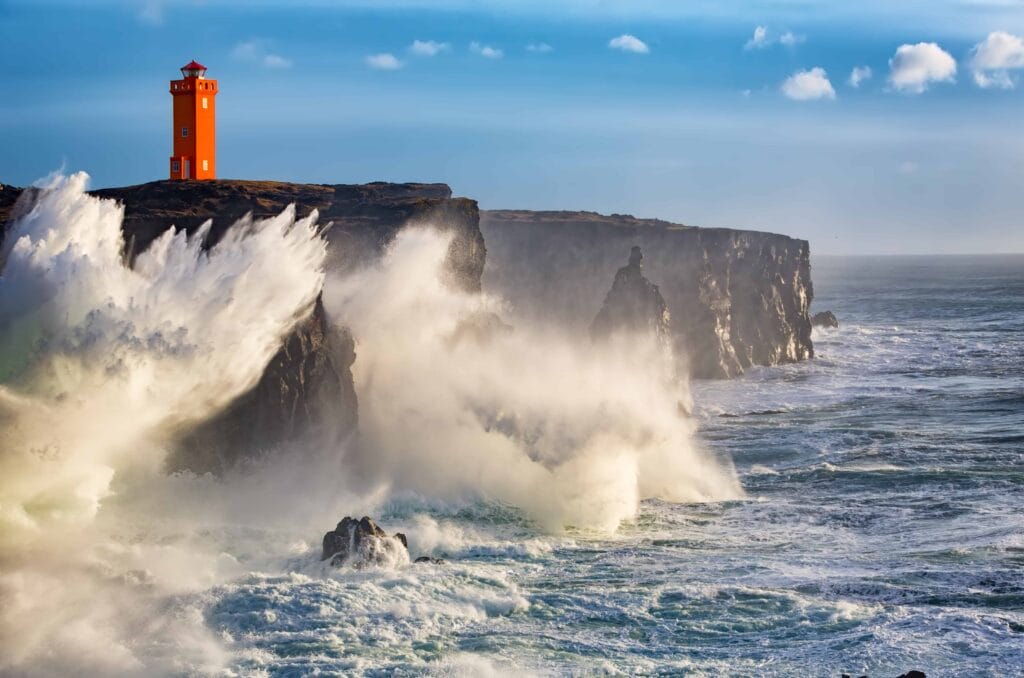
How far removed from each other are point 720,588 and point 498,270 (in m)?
39.3

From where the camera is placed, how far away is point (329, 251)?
35.4 metres

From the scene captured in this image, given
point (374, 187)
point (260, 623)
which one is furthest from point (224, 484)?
point (374, 187)

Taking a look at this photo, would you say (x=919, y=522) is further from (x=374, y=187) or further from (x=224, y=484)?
(x=374, y=187)

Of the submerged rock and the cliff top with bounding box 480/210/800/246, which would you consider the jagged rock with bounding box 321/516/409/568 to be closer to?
the submerged rock

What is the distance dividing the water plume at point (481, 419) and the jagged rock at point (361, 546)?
5.52 metres

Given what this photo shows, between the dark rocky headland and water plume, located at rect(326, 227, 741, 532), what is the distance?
103 cm

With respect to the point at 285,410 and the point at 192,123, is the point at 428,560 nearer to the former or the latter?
the point at 285,410

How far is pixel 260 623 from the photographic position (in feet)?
72.3

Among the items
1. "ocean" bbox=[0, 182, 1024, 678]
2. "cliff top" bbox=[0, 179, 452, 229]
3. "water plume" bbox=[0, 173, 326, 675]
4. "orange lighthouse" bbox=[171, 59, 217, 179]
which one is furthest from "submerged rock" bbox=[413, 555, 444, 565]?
"orange lighthouse" bbox=[171, 59, 217, 179]

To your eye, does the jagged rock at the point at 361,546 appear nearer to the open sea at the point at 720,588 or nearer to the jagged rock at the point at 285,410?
the open sea at the point at 720,588

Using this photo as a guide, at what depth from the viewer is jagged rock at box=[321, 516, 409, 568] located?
25109mm

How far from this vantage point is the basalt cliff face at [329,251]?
3098 centimetres

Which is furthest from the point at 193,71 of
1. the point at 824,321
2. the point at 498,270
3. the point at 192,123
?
the point at 824,321

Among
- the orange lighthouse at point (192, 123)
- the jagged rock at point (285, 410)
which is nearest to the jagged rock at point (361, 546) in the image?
the jagged rock at point (285, 410)
